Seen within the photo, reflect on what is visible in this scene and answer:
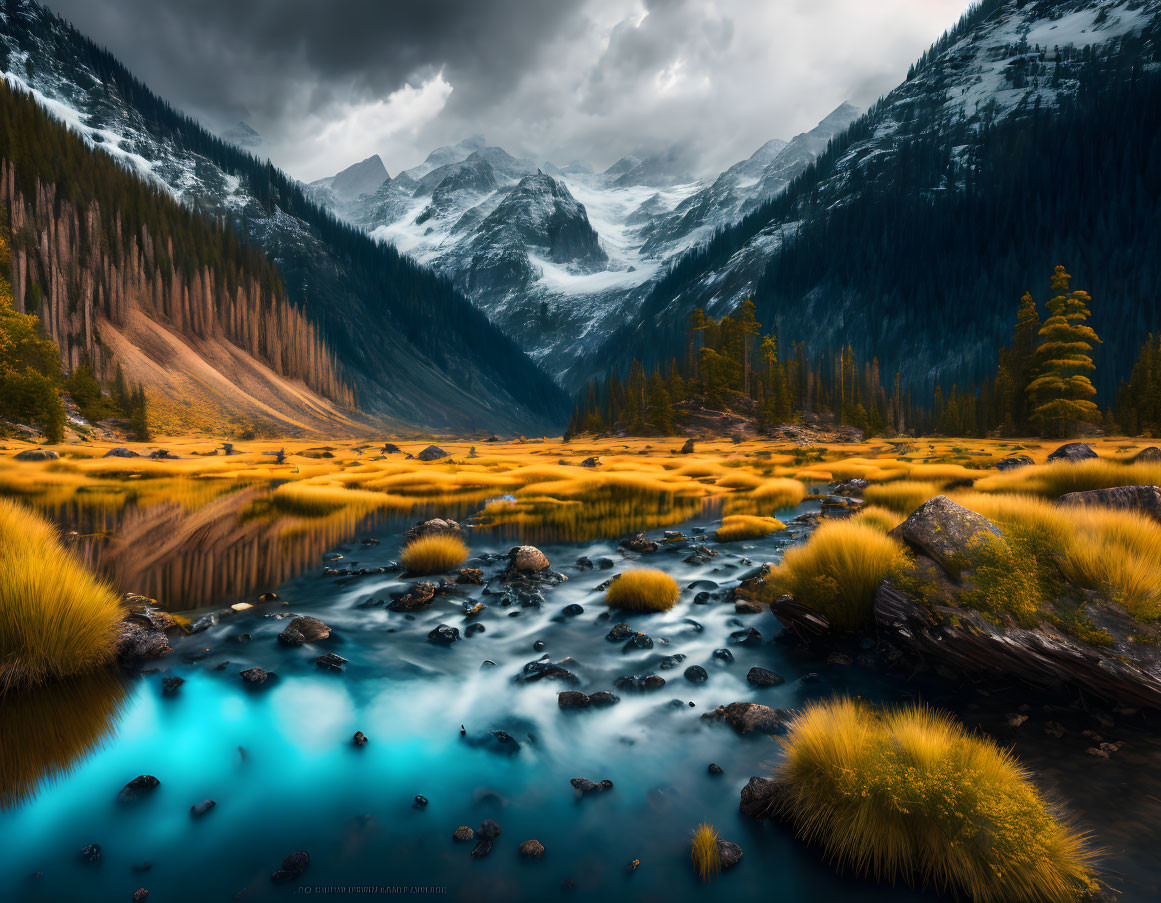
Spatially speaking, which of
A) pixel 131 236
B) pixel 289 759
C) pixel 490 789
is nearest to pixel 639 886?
pixel 490 789

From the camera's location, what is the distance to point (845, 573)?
9156 millimetres

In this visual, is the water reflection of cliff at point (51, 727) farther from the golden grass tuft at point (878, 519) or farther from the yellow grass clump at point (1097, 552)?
the golden grass tuft at point (878, 519)

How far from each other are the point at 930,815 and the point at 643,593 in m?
7.50

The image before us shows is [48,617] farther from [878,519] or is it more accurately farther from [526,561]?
[878,519]

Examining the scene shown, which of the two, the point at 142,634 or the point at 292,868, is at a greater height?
the point at 142,634

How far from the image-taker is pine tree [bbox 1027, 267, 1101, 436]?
5069cm

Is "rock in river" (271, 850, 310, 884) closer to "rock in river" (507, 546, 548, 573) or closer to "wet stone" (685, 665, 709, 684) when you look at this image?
"wet stone" (685, 665, 709, 684)

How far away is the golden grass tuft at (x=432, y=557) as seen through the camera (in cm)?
1469

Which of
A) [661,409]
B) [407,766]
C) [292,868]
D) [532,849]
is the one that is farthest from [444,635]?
[661,409]

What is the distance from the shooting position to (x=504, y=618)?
11.3m

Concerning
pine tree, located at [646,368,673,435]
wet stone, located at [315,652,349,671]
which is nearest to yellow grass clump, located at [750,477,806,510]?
wet stone, located at [315,652,349,671]

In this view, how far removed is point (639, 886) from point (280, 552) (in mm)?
15668

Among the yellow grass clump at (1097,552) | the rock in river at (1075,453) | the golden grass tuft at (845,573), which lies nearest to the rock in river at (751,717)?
the golden grass tuft at (845,573)

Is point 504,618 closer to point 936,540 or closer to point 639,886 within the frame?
point 639,886
